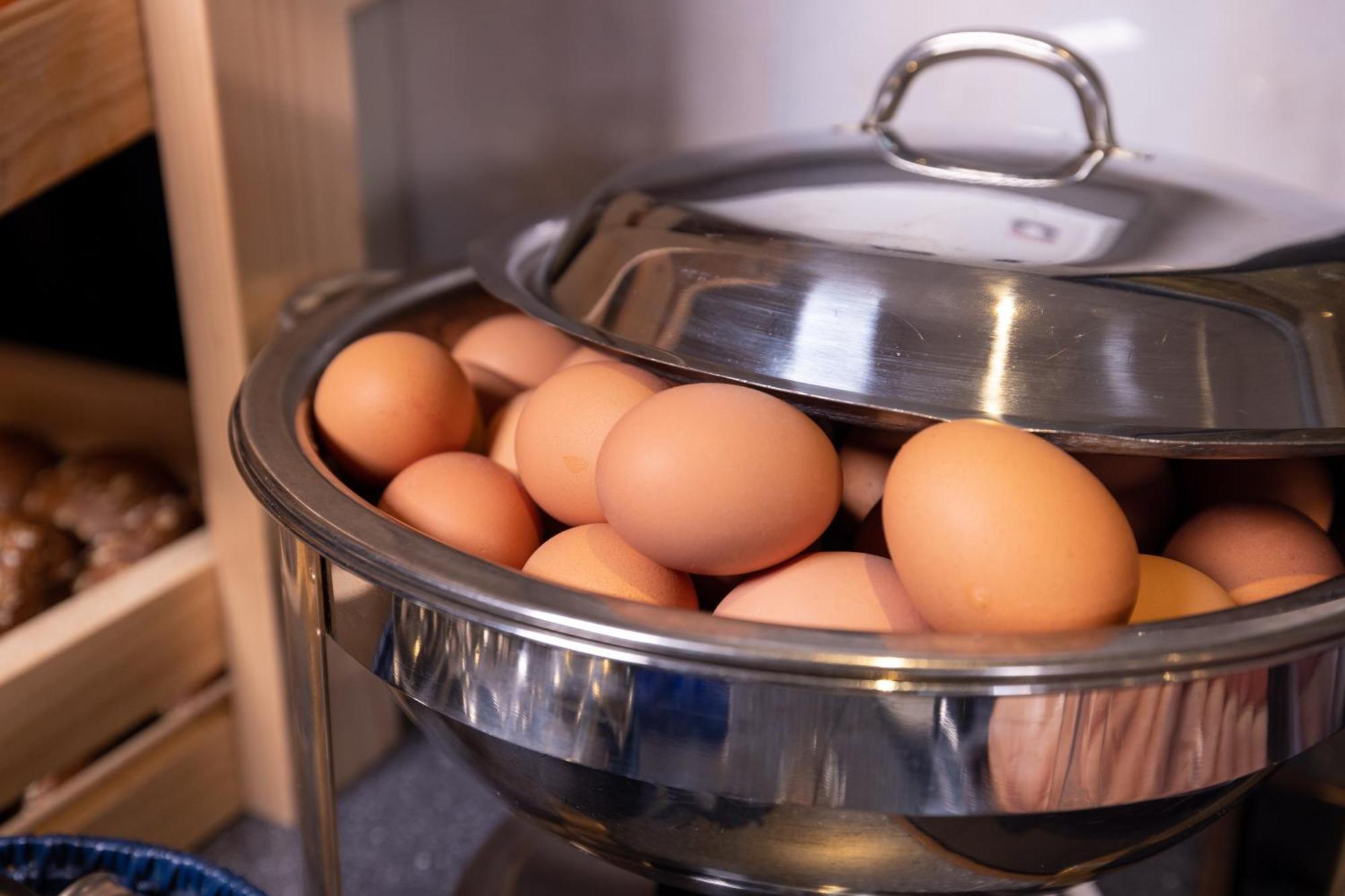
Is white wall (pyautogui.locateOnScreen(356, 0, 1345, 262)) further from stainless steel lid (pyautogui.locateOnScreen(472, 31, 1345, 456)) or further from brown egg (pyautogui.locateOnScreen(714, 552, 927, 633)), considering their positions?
brown egg (pyautogui.locateOnScreen(714, 552, 927, 633))

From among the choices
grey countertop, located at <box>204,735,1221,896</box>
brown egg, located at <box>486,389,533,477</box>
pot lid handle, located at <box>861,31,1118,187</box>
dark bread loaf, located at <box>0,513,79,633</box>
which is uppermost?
pot lid handle, located at <box>861,31,1118,187</box>

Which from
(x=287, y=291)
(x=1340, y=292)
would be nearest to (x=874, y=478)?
(x=1340, y=292)

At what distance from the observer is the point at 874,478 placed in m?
0.51

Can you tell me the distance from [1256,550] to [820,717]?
21 cm

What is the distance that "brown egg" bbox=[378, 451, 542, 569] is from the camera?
0.50 metres

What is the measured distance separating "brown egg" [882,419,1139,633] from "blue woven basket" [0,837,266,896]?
330mm

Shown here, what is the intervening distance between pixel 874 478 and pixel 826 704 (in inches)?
6.1

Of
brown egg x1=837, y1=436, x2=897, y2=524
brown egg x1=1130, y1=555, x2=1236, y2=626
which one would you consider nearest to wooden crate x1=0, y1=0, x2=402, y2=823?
brown egg x1=837, y1=436, x2=897, y2=524

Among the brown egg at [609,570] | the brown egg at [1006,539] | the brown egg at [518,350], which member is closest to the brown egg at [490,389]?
the brown egg at [518,350]

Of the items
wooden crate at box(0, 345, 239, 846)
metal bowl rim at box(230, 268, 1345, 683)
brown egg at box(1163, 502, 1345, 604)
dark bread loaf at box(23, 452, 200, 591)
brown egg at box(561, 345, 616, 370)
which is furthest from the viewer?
dark bread loaf at box(23, 452, 200, 591)

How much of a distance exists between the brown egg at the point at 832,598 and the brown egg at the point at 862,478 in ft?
0.18

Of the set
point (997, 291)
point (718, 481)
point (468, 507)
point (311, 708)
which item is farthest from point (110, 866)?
point (997, 291)

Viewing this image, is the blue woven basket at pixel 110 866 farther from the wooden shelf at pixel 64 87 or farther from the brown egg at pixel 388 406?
the wooden shelf at pixel 64 87

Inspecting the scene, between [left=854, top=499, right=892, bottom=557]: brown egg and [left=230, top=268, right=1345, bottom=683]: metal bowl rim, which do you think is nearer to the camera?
[left=230, top=268, right=1345, bottom=683]: metal bowl rim
